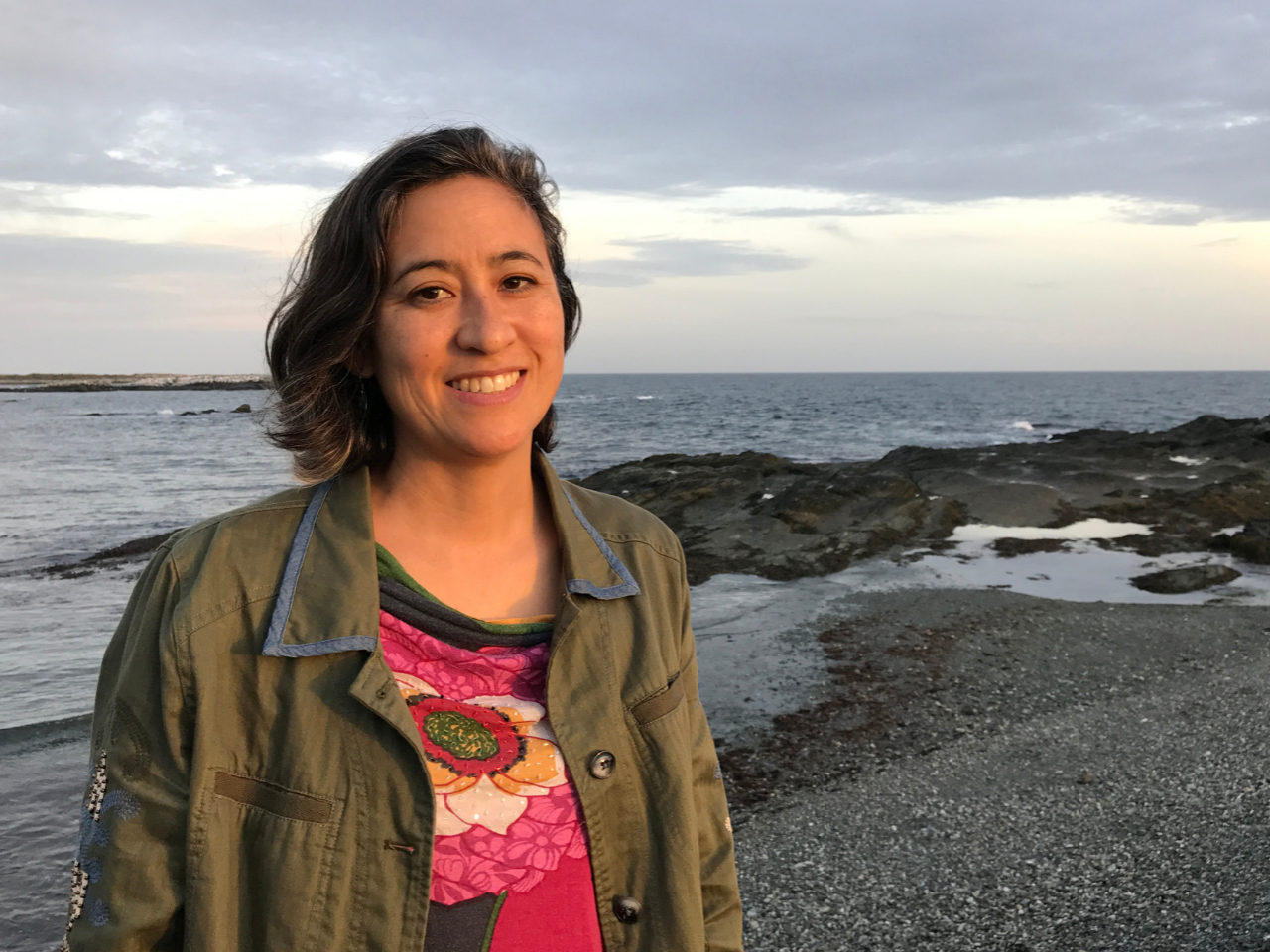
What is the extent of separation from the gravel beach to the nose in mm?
4271

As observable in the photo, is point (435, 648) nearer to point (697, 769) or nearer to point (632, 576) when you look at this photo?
point (632, 576)

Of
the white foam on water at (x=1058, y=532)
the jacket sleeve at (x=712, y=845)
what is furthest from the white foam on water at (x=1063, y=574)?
the jacket sleeve at (x=712, y=845)

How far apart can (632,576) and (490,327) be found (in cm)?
67

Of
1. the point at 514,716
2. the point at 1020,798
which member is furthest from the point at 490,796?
the point at 1020,798

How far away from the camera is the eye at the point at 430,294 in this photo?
207cm

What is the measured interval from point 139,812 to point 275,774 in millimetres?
241

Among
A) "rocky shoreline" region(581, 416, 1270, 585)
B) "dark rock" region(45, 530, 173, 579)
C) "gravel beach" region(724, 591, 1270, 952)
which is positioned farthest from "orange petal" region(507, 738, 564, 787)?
"dark rock" region(45, 530, 173, 579)

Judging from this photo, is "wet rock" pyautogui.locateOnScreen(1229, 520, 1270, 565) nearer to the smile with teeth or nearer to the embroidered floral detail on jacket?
the smile with teeth

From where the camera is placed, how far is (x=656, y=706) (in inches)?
84.2

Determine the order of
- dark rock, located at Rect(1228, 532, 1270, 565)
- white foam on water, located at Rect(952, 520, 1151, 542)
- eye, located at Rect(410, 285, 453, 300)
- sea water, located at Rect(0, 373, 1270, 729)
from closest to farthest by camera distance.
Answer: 1. eye, located at Rect(410, 285, 453, 300)
2. sea water, located at Rect(0, 373, 1270, 729)
3. dark rock, located at Rect(1228, 532, 1270, 565)
4. white foam on water, located at Rect(952, 520, 1151, 542)

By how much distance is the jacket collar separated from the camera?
1.86 metres

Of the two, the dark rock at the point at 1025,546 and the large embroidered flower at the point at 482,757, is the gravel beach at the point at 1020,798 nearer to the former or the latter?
the large embroidered flower at the point at 482,757

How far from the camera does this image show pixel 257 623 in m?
1.87

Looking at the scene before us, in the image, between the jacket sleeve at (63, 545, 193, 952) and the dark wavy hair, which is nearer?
the jacket sleeve at (63, 545, 193, 952)
